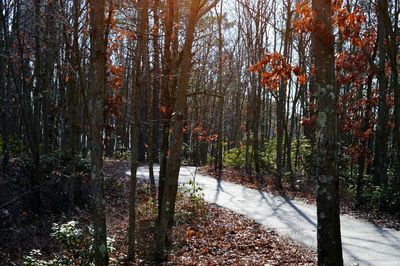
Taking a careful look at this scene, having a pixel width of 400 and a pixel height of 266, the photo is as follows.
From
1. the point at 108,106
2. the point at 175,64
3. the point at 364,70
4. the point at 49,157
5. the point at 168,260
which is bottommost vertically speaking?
the point at 168,260

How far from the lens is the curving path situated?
28.5ft

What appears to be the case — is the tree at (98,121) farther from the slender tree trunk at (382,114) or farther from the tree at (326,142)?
the slender tree trunk at (382,114)

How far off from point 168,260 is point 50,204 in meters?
6.37

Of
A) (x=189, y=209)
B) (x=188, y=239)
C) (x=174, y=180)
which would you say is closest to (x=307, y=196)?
(x=189, y=209)

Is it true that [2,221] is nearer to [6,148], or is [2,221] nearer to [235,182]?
[6,148]

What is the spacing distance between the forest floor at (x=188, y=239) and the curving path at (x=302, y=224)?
0.62 meters

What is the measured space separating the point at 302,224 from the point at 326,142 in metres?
6.78

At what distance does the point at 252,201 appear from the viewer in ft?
51.6

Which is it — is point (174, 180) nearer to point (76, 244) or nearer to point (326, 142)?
point (76, 244)

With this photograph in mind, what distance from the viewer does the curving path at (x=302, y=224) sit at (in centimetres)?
867

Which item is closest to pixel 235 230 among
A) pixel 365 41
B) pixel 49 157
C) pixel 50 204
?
pixel 50 204

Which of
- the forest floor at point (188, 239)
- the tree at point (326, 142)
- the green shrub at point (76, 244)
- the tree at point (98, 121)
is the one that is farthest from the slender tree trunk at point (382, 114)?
the tree at point (98, 121)

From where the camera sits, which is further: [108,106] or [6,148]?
[6,148]

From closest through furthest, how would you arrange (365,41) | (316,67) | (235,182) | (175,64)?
(316,67) → (175,64) → (365,41) → (235,182)
